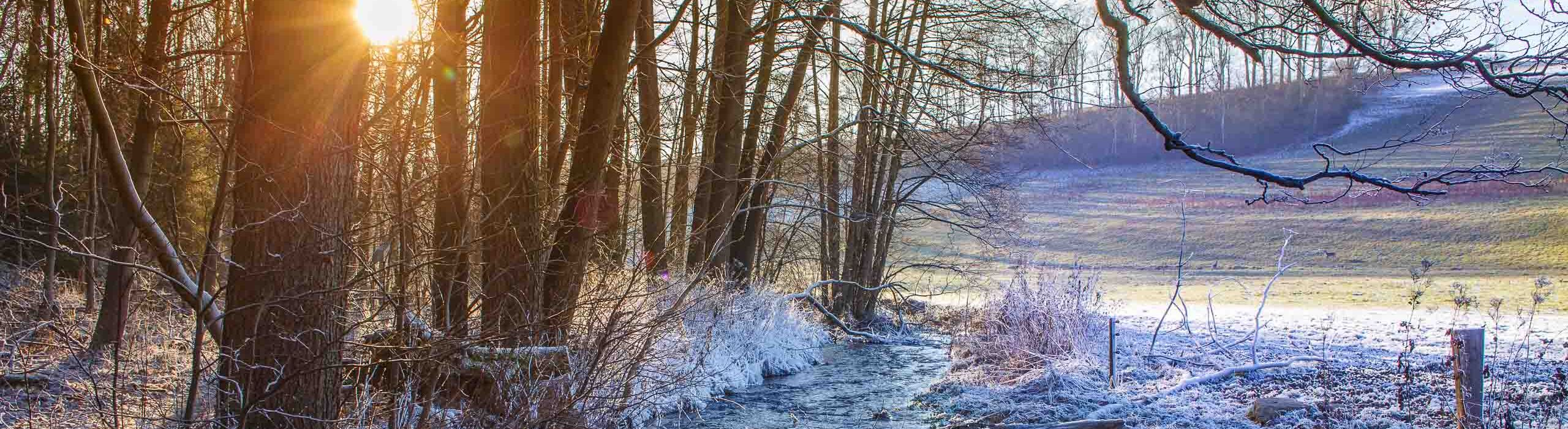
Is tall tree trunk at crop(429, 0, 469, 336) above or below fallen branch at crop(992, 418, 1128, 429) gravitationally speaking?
above

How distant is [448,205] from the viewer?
6.31 meters

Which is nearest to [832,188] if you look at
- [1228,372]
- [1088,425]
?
[1228,372]

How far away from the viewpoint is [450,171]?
18.2 ft

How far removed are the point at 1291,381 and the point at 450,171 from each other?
761 cm

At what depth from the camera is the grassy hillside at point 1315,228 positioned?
82.3 ft

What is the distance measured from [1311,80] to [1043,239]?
33006 mm

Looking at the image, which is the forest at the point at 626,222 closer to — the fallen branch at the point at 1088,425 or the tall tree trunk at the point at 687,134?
the fallen branch at the point at 1088,425

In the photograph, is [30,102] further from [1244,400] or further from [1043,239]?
[1043,239]

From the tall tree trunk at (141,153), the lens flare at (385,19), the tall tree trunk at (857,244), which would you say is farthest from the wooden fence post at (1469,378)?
the tall tree trunk at (857,244)

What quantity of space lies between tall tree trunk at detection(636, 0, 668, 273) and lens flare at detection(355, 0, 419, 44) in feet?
8.42

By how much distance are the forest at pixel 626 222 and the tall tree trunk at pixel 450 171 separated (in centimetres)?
6

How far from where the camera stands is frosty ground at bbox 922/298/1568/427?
678cm

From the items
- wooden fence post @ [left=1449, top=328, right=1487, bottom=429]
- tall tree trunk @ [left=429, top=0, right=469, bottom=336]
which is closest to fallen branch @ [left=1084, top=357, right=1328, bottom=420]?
wooden fence post @ [left=1449, top=328, right=1487, bottom=429]

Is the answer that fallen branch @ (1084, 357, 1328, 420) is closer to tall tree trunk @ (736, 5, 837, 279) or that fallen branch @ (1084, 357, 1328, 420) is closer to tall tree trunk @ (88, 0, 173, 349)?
tall tree trunk @ (736, 5, 837, 279)
